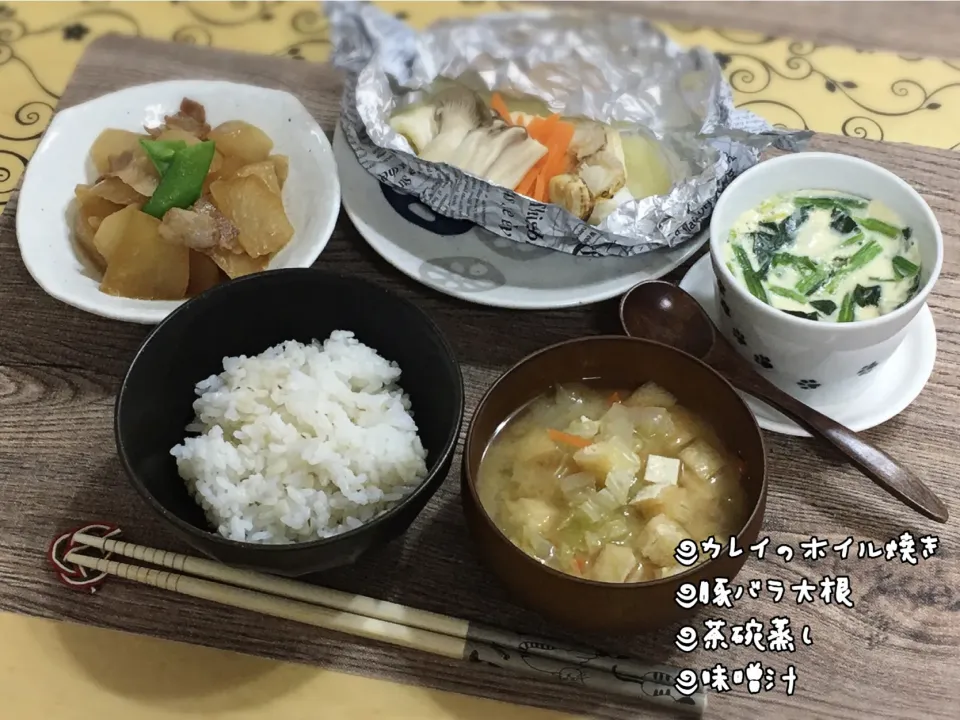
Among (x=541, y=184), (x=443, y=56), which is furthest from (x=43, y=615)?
(x=443, y=56)

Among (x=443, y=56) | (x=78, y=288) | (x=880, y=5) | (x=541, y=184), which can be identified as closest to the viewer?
(x=78, y=288)

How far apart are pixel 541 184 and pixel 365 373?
0.57 m

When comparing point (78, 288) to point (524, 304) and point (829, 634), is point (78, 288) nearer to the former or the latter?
point (524, 304)

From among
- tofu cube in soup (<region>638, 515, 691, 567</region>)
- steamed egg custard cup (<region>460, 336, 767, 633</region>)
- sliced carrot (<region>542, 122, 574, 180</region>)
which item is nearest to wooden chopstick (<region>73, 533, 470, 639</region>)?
steamed egg custard cup (<region>460, 336, 767, 633</region>)

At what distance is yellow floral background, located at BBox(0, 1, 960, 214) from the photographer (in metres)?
2.02

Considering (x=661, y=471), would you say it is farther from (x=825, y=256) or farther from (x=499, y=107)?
(x=499, y=107)

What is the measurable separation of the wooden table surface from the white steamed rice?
5.3 inches

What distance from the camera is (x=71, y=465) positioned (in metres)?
1.40


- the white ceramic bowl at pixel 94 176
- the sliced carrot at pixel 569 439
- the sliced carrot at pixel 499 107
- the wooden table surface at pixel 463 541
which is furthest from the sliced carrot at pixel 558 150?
the sliced carrot at pixel 569 439

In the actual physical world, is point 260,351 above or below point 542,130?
below

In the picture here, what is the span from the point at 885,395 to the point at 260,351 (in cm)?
104

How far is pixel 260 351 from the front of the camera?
143cm

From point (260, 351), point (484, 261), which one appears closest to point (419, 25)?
point (484, 261)

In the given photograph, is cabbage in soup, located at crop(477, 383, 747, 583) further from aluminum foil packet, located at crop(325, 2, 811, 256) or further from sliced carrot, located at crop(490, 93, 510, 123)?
sliced carrot, located at crop(490, 93, 510, 123)
